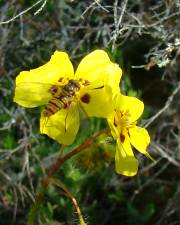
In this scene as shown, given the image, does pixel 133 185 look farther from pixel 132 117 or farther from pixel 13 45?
pixel 132 117

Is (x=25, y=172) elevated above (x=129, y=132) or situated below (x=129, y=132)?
below

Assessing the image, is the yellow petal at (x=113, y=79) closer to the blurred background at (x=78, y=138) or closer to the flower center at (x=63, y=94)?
the flower center at (x=63, y=94)

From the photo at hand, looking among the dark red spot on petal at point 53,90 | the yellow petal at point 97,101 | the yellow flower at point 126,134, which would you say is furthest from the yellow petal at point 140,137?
the dark red spot on petal at point 53,90

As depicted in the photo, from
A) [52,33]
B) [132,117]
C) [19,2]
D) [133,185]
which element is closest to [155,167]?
[133,185]

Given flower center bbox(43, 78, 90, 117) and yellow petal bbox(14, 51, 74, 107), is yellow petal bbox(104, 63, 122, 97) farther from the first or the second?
yellow petal bbox(14, 51, 74, 107)

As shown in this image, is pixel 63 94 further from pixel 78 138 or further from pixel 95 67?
pixel 78 138

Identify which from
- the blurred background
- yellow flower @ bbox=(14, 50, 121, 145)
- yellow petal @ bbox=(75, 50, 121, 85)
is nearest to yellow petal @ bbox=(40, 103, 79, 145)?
yellow flower @ bbox=(14, 50, 121, 145)
